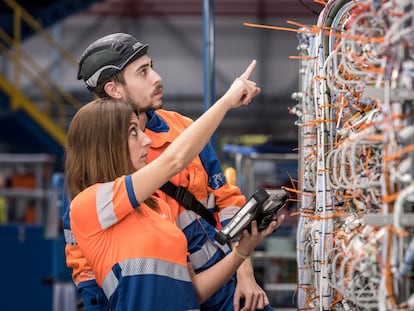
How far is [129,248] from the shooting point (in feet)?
9.61

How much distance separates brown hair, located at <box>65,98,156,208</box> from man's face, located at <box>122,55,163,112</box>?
0.32 meters

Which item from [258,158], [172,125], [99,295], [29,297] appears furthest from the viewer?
[29,297]

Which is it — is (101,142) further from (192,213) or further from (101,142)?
(192,213)

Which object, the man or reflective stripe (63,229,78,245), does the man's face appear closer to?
the man

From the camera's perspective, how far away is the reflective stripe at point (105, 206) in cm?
291

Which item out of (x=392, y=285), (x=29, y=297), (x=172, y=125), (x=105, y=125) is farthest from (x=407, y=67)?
(x=29, y=297)

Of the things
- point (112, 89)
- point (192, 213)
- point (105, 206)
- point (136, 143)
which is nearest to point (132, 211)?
point (105, 206)

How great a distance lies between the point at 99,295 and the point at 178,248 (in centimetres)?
49

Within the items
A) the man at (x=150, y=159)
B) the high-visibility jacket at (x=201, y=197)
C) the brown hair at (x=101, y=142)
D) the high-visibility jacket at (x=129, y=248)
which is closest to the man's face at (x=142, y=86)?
the man at (x=150, y=159)

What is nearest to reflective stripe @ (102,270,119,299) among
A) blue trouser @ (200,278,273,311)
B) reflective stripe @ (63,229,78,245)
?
reflective stripe @ (63,229,78,245)

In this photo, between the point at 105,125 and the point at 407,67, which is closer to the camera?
the point at 407,67

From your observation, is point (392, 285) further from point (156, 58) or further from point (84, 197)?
point (156, 58)

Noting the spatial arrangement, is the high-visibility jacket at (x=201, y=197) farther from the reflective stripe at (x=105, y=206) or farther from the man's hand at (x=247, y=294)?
the reflective stripe at (x=105, y=206)

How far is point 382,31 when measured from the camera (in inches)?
94.5
